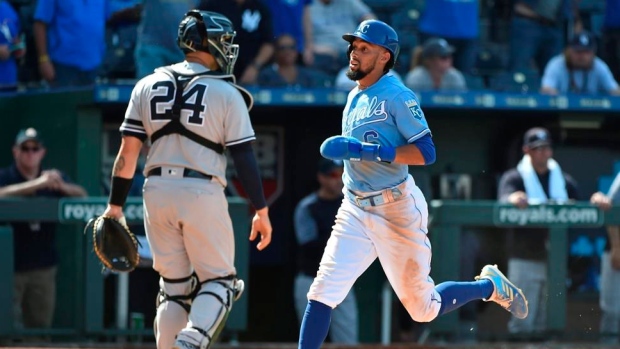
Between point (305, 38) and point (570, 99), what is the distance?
1982 mm

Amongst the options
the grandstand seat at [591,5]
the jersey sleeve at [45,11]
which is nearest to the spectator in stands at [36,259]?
the jersey sleeve at [45,11]

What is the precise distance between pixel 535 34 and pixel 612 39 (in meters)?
0.75

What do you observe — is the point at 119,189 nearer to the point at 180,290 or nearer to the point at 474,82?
the point at 180,290

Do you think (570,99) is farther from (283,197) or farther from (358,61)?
(358,61)

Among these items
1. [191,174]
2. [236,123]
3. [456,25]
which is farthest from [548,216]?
[191,174]

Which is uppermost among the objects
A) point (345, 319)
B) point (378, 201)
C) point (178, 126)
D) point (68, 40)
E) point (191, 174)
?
point (68, 40)

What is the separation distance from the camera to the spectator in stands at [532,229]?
7.79m

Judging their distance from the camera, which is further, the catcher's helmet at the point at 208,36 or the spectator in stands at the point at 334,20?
the spectator in stands at the point at 334,20

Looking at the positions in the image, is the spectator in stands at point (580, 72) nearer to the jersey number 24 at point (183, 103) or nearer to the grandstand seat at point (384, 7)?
the grandstand seat at point (384, 7)

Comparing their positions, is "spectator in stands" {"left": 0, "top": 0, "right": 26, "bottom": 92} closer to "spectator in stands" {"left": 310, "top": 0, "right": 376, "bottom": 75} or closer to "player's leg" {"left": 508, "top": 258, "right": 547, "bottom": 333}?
"spectator in stands" {"left": 310, "top": 0, "right": 376, "bottom": 75}

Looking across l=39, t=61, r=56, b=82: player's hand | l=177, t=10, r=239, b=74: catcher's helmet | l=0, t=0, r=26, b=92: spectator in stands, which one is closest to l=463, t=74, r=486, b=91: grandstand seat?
l=39, t=61, r=56, b=82: player's hand

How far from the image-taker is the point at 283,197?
368 inches

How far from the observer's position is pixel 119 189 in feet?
18.3

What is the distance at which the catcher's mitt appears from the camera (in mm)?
5699
